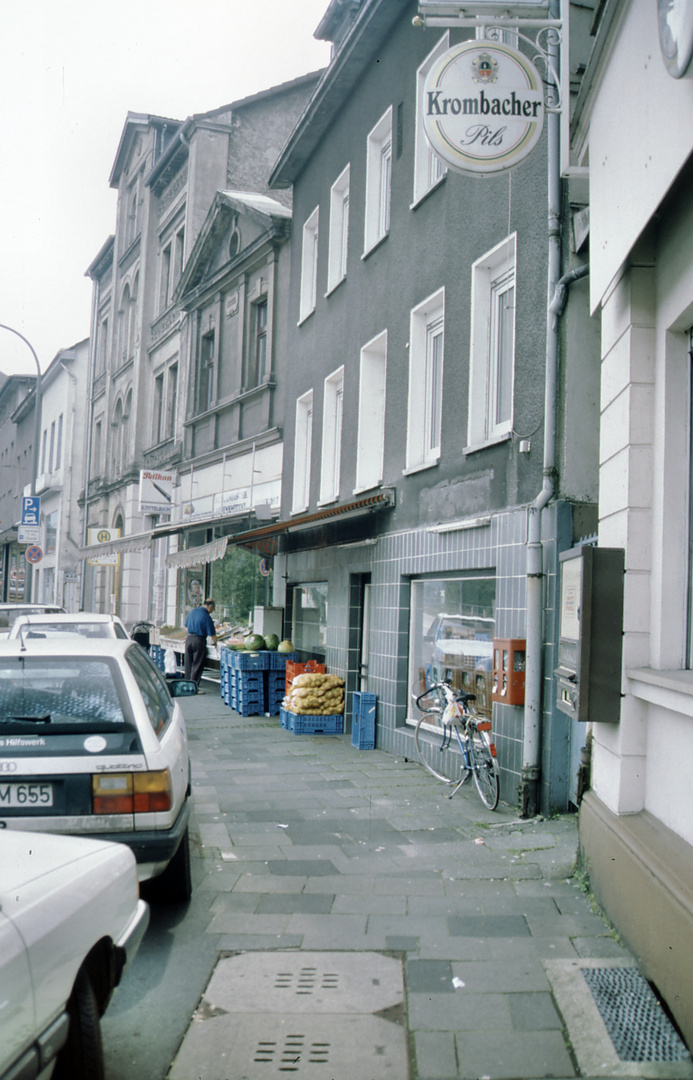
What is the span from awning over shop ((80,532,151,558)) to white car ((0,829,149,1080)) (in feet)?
57.9

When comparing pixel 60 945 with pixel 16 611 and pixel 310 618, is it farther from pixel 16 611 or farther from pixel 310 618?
pixel 310 618

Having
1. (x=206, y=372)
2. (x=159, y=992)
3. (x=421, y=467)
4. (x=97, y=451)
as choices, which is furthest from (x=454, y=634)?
(x=97, y=451)

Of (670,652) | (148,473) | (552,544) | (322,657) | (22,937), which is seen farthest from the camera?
(148,473)

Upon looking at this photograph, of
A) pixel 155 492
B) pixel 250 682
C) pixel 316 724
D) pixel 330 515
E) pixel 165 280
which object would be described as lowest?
pixel 316 724

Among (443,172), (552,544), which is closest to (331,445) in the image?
(443,172)

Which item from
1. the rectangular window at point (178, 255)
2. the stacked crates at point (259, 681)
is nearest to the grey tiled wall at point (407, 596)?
the stacked crates at point (259, 681)

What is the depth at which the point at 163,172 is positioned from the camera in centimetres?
2786

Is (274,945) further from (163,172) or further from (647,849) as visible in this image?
(163,172)

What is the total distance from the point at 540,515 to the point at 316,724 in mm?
5893

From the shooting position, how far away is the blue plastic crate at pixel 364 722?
11.6m

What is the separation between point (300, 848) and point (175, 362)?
808 inches

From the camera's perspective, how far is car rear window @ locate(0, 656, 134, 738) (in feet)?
16.0

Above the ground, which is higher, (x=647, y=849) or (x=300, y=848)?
(x=647, y=849)

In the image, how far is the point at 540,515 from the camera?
791cm
